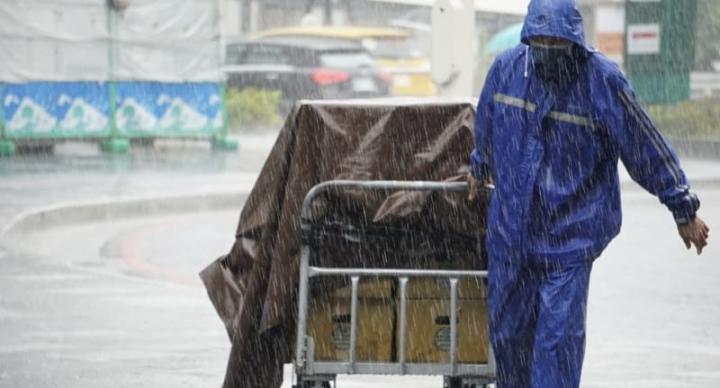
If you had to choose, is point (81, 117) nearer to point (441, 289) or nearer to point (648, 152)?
point (441, 289)

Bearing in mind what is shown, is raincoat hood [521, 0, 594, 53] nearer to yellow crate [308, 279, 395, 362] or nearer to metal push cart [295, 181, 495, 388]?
metal push cart [295, 181, 495, 388]

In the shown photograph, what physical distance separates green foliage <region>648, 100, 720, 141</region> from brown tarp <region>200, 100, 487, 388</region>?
19.8 metres

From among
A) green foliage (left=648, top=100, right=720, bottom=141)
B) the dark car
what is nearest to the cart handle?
green foliage (left=648, top=100, right=720, bottom=141)

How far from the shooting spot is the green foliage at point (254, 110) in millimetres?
30469

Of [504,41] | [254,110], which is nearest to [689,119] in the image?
[254,110]

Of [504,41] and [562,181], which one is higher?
[562,181]

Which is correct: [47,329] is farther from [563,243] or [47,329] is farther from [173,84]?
[173,84]

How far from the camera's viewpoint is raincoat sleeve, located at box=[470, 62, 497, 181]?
6.29 m

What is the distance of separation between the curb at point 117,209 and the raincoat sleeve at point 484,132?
8.29 metres

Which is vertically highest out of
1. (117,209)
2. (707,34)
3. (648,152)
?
(648,152)

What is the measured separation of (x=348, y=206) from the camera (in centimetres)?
671

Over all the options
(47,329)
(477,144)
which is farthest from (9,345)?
(477,144)

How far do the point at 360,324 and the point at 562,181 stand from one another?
113 cm

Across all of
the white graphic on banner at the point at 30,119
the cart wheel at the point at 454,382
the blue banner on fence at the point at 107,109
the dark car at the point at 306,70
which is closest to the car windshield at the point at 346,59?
the dark car at the point at 306,70
